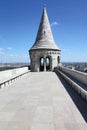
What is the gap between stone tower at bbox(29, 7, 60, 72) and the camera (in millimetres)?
27062

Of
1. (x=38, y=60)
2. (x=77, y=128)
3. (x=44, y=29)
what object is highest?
(x=44, y=29)

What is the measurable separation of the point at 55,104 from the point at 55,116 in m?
1.33

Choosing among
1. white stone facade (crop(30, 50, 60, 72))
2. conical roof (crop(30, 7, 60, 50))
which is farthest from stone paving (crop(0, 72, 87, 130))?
conical roof (crop(30, 7, 60, 50))

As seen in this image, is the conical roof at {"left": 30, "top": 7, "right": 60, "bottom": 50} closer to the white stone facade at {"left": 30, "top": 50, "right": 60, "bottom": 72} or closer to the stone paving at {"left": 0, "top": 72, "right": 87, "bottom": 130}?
the white stone facade at {"left": 30, "top": 50, "right": 60, "bottom": 72}

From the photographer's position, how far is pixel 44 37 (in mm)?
28469

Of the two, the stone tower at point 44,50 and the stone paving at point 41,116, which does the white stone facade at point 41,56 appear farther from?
the stone paving at point 41,116

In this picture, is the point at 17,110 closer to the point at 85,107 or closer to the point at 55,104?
the point at 55,104

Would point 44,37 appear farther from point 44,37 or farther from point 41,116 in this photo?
point 41,116

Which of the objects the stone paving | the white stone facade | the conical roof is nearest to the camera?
the stone paving

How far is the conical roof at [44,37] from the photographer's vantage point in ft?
90.5

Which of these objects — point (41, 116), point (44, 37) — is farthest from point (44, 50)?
point (41, 116)

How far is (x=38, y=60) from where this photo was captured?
27422 millimetres

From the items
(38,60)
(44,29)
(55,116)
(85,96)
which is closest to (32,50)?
(38,60)

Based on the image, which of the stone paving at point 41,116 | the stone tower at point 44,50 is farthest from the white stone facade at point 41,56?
the stone paving at point 41,116
